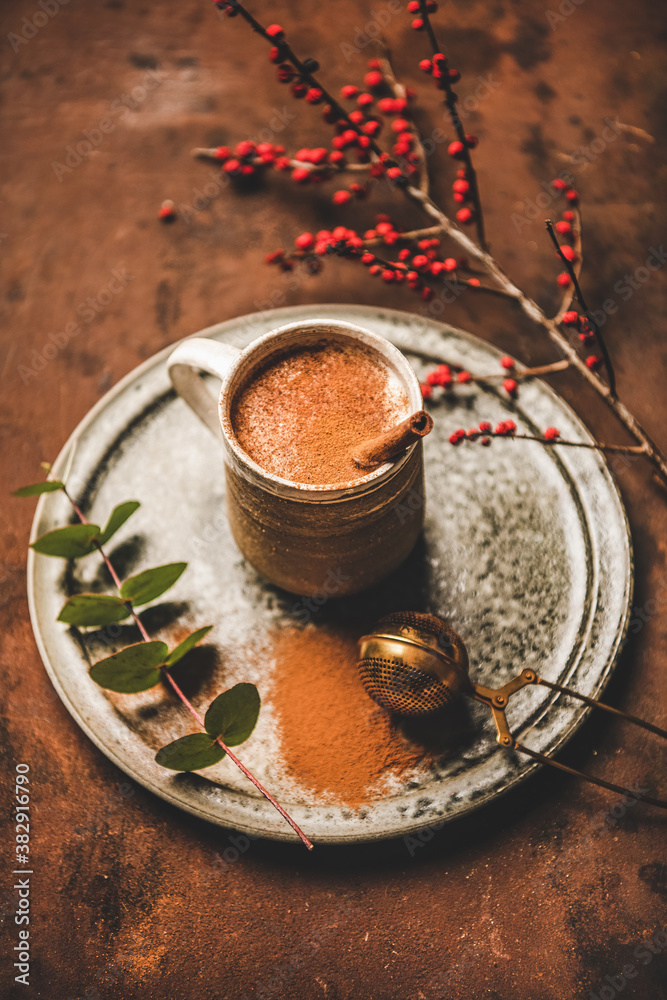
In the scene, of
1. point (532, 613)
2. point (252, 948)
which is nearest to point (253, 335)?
point (532, 613)

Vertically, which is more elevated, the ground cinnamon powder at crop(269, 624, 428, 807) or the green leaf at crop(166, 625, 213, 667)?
the green leaf at crop(166, 625, 213, 667)

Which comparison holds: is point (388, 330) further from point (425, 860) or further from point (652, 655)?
point (425, 860)

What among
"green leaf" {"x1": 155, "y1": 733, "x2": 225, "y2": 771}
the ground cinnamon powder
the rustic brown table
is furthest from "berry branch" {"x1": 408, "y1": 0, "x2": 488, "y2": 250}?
"green leaf" {"x1": 155, "y1": 733, "x2": 225, "y2": 771}

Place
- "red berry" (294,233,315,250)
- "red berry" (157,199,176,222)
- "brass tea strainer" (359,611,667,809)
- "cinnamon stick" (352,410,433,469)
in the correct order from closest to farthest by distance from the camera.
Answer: "cinnamon stick" (352,410,433,469)
"brass tea strainer" (359,611,667,809)
"red berry" (294,233,315,250)
"red berry" (157,199,176,222)

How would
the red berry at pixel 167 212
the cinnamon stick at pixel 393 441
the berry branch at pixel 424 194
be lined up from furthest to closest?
the red berry at pixel 167 212
the berry branch at pixel 424 194
the cinnamon stick at pixel 393 441

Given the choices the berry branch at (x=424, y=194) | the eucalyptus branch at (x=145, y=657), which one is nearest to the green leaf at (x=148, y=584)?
the eucalyptus branch at (x=145, y=657)

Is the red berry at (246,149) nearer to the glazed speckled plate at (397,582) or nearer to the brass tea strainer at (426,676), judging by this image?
the glazed speckled plate at (397,582)

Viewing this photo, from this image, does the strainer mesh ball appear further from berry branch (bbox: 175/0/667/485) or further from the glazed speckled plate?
berry branch (bbox: 175/0/667/485)

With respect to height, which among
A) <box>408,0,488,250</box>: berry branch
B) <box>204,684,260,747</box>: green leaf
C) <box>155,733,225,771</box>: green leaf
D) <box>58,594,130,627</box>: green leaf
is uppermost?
<box>408,0,488,250</box>: berry branch
